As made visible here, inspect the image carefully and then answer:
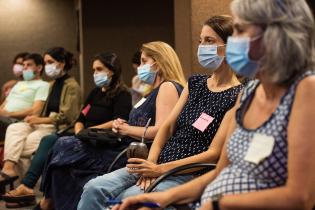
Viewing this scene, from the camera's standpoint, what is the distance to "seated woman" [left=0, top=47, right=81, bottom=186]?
Answer: 17.8 ft

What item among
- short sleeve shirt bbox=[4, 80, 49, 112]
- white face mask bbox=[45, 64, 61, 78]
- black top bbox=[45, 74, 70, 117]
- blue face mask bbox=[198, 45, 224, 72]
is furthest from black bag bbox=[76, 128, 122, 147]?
short sleeve shirt bbox=[4, 80, 49, 112]

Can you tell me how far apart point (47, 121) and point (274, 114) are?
A: 12.8 ft

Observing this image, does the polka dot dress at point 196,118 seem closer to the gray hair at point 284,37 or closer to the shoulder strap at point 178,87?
the shoulder strap at point 178,87

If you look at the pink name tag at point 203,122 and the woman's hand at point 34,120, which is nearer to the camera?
the pink name tag at point 203,122

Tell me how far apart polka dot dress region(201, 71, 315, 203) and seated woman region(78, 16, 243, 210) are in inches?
29.4

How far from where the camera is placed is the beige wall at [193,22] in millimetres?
4312

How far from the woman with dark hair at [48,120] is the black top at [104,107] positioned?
2.13 feet

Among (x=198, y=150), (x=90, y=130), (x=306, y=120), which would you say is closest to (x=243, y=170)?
(x=306, y=120)

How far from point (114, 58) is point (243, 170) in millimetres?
3036

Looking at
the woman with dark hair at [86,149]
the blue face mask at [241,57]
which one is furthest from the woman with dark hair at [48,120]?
the blue face mask at [241,57]

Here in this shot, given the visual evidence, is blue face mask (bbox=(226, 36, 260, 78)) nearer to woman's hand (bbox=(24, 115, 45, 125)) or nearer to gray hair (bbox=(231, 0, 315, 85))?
gray hair (bbox=(231, 0, 315, 85))

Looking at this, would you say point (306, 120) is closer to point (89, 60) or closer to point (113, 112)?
point (113, 112)

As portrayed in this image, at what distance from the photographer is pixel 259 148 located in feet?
5.93

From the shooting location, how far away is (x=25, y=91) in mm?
5945
